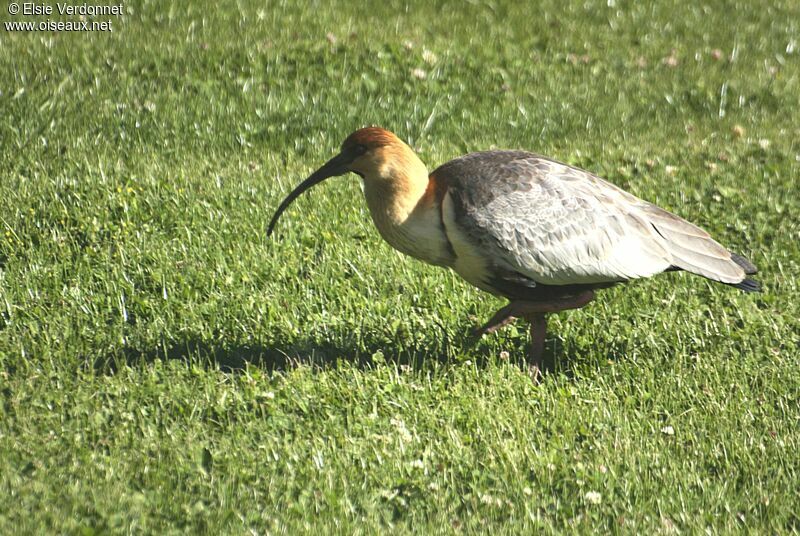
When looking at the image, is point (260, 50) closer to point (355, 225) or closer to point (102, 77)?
point (102, 77)

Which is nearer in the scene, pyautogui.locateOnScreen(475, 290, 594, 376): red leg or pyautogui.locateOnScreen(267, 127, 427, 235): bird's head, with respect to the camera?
pyautogui.locateOnScreen(267, 127, 427, 235): bird's head

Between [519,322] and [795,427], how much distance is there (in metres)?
1.72

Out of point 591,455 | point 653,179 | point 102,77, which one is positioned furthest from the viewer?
point 102,77

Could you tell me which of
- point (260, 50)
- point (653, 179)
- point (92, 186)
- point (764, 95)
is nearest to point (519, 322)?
point (653, 179)

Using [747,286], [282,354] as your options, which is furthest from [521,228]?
[282,354]

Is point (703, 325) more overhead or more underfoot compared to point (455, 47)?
more underfoot

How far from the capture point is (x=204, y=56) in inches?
342

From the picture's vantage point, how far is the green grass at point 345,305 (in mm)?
4297

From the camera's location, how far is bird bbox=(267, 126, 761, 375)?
5.15 metres

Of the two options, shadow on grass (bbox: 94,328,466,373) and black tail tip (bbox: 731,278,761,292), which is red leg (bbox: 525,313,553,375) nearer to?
shadow on grass (bbox: 94,328,466,373)
